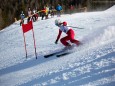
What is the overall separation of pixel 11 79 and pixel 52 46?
4.41 meters

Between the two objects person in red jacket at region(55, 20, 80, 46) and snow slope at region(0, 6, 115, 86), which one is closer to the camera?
snow slope at region(0, 6, 115, 86)

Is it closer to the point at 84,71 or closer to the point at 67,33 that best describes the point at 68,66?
the point at 84,71

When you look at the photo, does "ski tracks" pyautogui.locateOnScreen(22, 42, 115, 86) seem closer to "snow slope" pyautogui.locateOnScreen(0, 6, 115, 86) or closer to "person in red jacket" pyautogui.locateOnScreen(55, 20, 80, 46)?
"snow slope" pyautogui.locateOnScreen(0, 6, 115, 86)

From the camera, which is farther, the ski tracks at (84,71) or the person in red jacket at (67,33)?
the person in red jacket at (67,33)

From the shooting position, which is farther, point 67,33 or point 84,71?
point 67,33

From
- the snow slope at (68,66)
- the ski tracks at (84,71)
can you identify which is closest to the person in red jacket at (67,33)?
the snow slope at (68,66)

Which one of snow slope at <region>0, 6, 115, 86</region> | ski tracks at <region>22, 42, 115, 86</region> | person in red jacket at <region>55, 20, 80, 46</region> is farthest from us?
person in red jacket at <region>55, 20, 80, 46</region>

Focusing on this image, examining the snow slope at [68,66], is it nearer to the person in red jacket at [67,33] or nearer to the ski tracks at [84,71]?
the ski tracks at [84,71]

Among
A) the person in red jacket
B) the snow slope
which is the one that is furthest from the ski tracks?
the person in red jacket

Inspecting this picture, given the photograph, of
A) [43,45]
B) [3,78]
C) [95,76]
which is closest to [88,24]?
[43,45]

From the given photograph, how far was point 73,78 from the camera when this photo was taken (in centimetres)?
766

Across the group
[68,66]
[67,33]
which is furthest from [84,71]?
[67,33]

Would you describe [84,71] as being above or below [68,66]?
above

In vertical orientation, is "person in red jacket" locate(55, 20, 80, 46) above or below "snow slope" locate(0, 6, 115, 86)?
above
